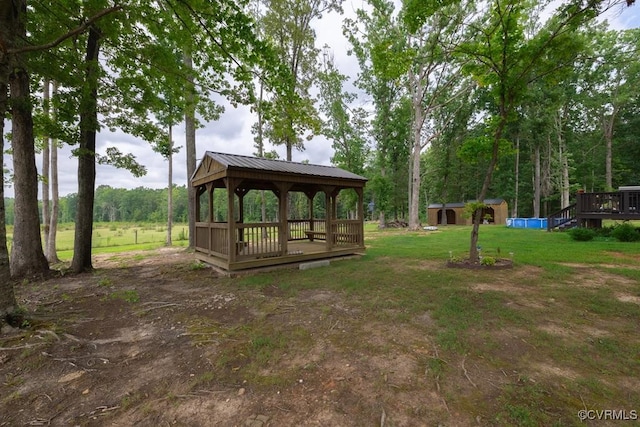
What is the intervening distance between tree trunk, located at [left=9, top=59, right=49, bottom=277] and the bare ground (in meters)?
2.70

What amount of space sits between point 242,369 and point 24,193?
293 inches

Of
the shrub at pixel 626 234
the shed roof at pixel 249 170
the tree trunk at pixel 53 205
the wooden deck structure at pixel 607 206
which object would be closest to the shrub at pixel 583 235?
the shrub at pixel 626 234

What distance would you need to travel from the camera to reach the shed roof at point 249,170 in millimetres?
6641

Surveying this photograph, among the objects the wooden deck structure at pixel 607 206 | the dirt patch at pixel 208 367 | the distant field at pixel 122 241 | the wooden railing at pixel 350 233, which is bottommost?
the distant field at pixel 122 241

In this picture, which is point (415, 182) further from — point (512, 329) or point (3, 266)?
point (3, 266)

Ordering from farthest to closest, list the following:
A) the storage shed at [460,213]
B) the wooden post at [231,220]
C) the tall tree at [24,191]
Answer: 1. the storage shed at [460,213]
2. the wooden post at [231,220]
3. the tall tree at [24,191]

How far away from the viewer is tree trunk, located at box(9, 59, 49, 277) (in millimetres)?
6012

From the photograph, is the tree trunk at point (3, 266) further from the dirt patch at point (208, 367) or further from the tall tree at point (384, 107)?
the tall tree at point (384, 107)

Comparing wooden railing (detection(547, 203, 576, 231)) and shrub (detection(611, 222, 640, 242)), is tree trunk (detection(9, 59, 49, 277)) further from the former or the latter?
wooden railing (detection(547, 203, 576, 231))

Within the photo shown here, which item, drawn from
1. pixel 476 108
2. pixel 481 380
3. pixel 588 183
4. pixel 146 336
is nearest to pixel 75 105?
pixel 146 336

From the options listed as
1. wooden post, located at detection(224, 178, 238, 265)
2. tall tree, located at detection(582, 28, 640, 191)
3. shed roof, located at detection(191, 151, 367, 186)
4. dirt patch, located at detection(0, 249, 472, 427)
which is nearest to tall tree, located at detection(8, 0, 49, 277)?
dirt patch, located at detection(0, 249, 472, 427)

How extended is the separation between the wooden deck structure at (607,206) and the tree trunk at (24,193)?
2140 centimetres

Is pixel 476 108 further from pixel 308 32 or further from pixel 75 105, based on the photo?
pixel 75 105

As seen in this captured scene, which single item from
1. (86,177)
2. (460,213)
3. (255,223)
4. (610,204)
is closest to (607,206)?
(610,204)
